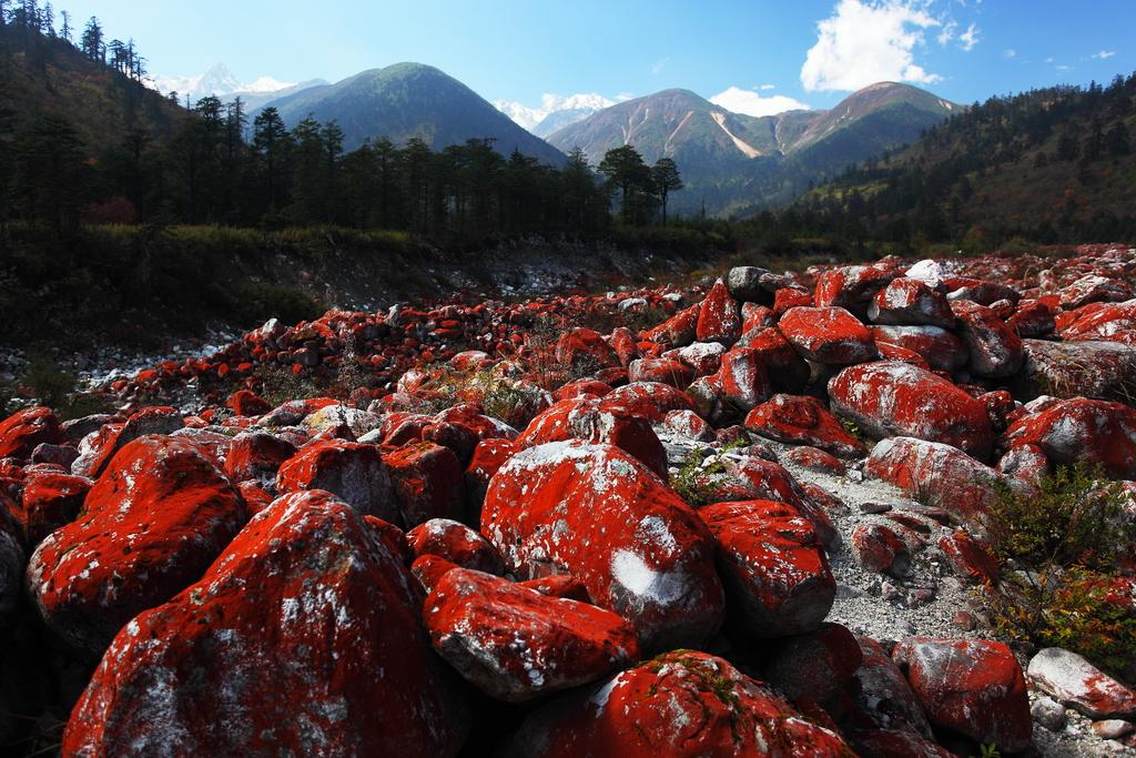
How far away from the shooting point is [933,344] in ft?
28.2

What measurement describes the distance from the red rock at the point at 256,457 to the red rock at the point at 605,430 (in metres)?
1.76

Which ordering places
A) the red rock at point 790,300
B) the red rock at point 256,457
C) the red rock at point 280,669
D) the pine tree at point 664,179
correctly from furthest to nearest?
the pine tree at point 664,179 < the red rock at point 790,300 < the red rock at point 256,457 < the red rock at point 280,669

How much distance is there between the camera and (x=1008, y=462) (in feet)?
21.5

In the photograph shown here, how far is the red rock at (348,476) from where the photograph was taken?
12.2ft

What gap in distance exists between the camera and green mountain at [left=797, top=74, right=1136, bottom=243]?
70.1 metres

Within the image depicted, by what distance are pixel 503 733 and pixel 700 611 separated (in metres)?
1.04

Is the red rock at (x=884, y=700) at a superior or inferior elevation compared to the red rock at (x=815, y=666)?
inferior

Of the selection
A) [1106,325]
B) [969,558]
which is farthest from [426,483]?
[1106,325]

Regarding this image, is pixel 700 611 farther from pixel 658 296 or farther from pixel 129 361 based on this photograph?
pixel 129 361

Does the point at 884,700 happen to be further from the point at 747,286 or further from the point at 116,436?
the point at 747,286

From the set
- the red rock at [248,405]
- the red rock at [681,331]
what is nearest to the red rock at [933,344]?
the red rock at [681,331]

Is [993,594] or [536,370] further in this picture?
[536,370]

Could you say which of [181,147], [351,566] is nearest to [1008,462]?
[351,566]

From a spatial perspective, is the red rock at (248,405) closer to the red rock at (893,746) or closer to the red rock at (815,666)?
the red rock at (815,666)
